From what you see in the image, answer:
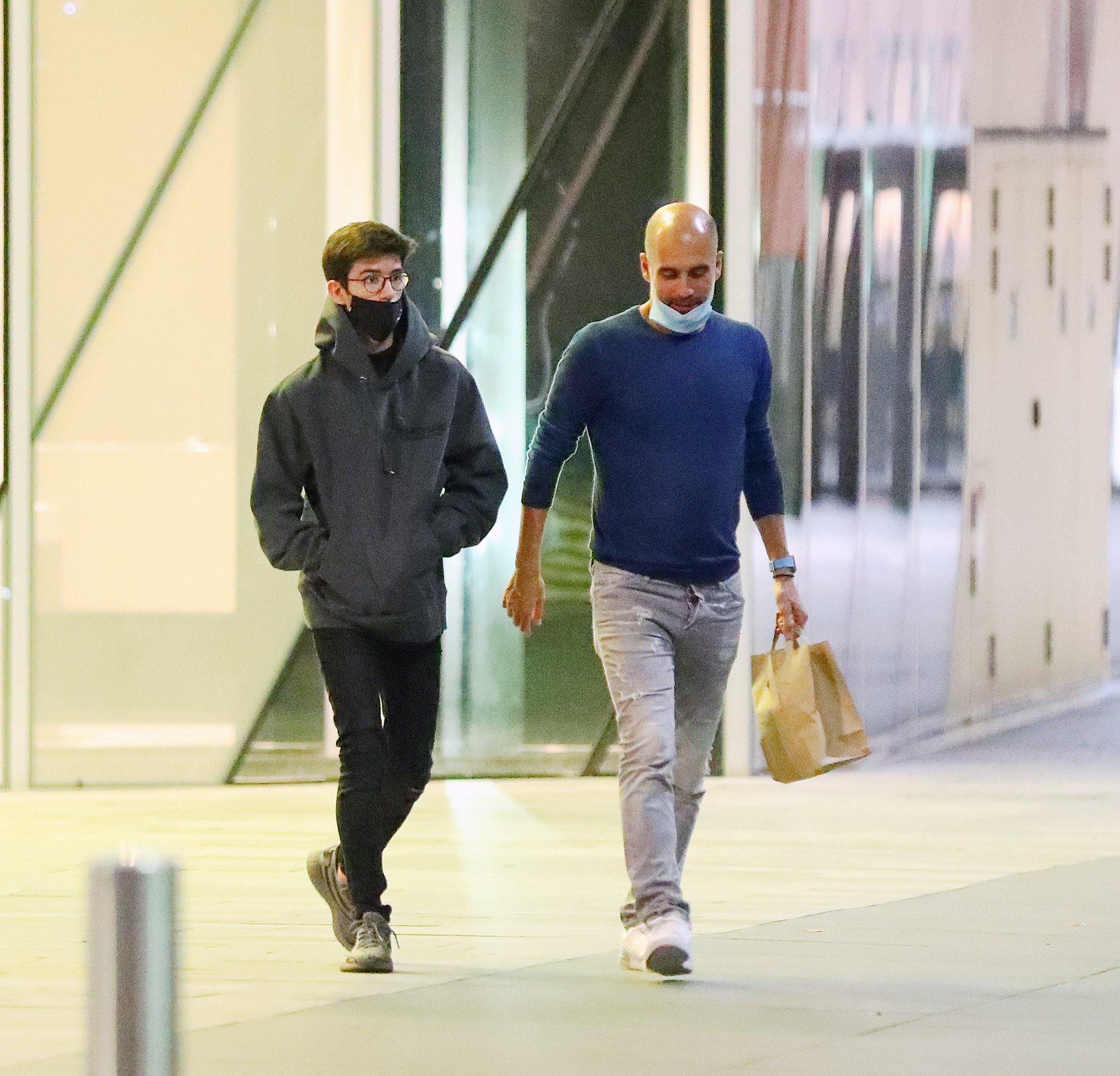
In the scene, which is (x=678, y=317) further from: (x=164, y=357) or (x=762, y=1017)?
(x=164, y=357)

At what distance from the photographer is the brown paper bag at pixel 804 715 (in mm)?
6137

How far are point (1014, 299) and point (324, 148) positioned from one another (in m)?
4.53

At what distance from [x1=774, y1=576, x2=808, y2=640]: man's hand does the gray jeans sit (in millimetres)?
113

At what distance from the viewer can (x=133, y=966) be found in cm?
292

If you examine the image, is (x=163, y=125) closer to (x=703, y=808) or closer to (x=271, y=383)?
(x=271, y=383)

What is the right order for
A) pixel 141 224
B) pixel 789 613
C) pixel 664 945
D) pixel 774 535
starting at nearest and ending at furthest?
pixel 664 945
pixel 789 613
pixel 774 535
pixel 141 224

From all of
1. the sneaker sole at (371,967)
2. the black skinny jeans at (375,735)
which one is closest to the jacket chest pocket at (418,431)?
the black skinny jeans at (375,735)

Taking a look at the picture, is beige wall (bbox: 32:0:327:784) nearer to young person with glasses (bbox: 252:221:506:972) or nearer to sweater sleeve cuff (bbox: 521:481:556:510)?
young person with glasses (bbox: 252:221:506:972)

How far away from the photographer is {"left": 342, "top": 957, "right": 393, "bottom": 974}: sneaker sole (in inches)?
241

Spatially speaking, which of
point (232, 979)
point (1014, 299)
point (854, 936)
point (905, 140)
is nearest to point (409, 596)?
point (232, 979)

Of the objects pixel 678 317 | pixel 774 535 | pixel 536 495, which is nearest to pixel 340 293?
pixel 536 495

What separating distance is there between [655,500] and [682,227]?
666 mm

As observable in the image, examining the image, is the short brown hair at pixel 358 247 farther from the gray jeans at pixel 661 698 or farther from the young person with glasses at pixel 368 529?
the gray jeans at pixel 661 698

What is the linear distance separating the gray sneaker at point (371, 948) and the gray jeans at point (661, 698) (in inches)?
23.5
